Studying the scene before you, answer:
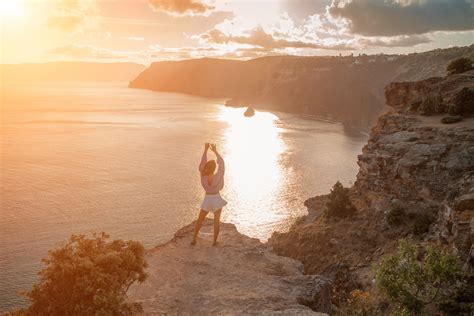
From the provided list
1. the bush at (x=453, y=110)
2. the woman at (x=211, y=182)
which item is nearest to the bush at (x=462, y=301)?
the woman at (x=211, y=182)

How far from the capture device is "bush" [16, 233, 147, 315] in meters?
10.9

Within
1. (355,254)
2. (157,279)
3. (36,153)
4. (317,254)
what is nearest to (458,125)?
(355,254)

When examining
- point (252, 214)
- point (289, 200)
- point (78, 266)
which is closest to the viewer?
point (78, 266)

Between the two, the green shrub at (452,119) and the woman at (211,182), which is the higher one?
the green shrub at (452,119)

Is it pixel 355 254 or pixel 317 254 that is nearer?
pixel 355 254

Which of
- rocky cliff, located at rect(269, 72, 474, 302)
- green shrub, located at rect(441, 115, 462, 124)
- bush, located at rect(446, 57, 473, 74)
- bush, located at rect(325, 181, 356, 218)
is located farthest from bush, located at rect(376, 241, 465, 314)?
bush, located at rect(446, 57, 473, 74)

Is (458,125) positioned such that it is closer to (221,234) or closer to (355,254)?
(355,254)

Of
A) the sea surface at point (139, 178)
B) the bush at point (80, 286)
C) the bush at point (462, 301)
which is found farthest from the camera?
the sea surface at point (139, 178)

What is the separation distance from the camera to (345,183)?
2790 inches

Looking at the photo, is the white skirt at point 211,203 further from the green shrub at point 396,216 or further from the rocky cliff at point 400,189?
the green shrub at point 396,216

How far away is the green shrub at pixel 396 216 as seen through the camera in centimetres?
3073

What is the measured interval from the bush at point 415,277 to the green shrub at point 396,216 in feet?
46.3

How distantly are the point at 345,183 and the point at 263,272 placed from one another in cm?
5773

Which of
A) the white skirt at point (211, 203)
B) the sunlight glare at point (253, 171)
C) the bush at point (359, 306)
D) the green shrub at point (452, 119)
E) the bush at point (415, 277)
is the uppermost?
the green shrub at point (452, 119)
